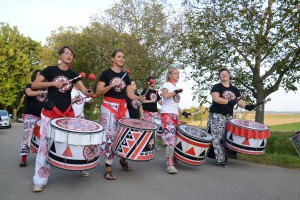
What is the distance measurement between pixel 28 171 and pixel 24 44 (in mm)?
38465

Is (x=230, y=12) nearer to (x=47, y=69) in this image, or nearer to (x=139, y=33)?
(x=47, y=69)

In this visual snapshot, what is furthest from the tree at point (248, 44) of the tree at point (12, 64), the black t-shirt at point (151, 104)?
the tree at point (12, 64)

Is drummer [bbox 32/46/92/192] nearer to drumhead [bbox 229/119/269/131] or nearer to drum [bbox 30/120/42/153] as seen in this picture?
drum [bbox 30/120/42/153]

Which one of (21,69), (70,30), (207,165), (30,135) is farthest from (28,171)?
(21,69)

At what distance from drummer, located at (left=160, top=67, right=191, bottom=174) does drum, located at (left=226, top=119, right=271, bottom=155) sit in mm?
1285

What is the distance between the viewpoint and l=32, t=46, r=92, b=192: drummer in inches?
181

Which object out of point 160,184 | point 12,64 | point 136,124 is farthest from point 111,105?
point 12,64

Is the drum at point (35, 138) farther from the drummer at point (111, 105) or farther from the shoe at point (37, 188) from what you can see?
the shoe at point (37, 188)

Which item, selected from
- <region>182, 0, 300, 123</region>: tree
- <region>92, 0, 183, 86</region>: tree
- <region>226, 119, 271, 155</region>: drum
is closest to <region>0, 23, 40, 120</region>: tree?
<region>92, 0, 183, 86</region>: tree

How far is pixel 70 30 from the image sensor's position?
35.3 meters

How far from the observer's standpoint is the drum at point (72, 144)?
4266 mm

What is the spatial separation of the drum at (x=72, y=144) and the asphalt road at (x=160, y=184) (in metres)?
0.44

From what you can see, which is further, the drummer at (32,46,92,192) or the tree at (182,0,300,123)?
the tree at (182,0,300,123)

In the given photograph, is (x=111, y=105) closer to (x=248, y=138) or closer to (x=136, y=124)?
(x=136, y=124)
